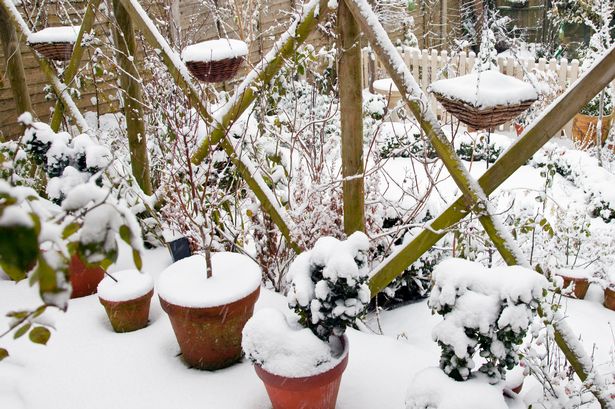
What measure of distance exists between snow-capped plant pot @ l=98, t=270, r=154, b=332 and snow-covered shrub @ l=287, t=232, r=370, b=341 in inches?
39.1

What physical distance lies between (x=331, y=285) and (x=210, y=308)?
0.61m

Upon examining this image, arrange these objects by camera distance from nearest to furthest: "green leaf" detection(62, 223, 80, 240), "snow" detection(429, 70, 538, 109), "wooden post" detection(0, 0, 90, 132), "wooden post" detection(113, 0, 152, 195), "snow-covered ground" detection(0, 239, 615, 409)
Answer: "green leaf" detection(62, 223, 80, 240)
"snow" detection(429, 70, 538, 109)
"snow-covered ground" detection(0, 239, 615, 409)
"wooden post" detection(113, 0, 152, 195)
"wooden post" detection(0, 0, 90, 132)

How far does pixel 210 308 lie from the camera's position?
224 cm

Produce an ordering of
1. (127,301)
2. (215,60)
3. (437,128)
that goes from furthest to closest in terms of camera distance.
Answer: (215,60), (127,301), (437,128)

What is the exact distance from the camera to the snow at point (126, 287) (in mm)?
2615

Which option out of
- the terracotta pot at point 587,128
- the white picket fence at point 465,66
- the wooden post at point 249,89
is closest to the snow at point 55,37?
the wooden post at point 249,89

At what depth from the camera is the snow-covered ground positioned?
218 centimetres

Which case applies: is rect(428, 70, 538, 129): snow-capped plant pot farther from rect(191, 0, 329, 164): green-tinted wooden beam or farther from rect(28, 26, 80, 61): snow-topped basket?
rect(28, 26, 80, 61): snow-topped basket

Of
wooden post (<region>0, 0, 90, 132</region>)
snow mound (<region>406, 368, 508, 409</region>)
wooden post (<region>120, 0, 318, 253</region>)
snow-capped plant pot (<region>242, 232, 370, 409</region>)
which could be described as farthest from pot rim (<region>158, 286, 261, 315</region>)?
wooden post (<region>0, 0, 90, 132</region>)

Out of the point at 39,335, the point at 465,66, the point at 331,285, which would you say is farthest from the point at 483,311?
the point at 465,66

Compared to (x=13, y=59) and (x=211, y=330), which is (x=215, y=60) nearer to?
(x=211, y=330)

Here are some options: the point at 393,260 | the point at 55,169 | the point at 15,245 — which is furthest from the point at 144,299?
the point at 15,245

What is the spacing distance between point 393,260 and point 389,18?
7.44m

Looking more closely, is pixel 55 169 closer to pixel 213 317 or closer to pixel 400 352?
pixel 213 317
